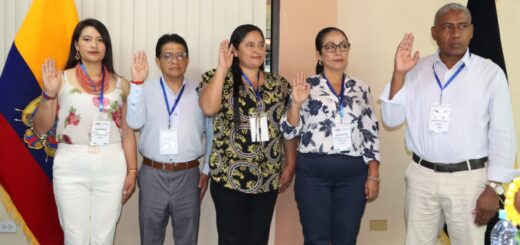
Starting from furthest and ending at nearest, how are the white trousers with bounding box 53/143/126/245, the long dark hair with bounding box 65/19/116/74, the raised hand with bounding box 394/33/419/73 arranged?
the long dark hair with bounding box 65/19/116/74 < the white trousers with bounding box 53/143/126/245 < the raised hand with bounding box 394/33/419/73

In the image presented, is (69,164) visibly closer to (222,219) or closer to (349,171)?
(222,219)

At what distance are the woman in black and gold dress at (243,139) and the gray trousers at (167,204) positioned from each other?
0.23m

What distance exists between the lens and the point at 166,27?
3.54 metres

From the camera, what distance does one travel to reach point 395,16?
377cm

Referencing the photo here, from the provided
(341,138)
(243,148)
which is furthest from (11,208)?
(341,138)

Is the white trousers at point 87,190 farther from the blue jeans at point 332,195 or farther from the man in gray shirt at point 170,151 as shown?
the blue jeans at point 332,195

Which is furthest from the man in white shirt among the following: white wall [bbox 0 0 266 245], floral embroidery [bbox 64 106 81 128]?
floral embroidery [bbox 64 106 81 128]

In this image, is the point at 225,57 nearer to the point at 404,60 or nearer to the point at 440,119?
the point at 404,60

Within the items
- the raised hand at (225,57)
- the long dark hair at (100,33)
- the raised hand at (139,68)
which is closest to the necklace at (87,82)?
the long dark hair at (100,33)

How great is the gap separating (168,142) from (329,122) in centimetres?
95

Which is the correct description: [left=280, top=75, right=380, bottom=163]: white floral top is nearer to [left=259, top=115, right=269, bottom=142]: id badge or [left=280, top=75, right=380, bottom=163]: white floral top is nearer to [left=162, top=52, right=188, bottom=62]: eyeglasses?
[left=259, top=115, right=269, bottom=142]: id badge

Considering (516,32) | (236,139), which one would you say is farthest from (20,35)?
(516,32)

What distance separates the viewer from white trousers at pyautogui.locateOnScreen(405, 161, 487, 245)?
2436mm

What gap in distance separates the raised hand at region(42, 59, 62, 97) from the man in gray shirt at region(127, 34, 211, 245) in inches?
18.8
